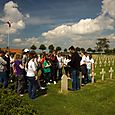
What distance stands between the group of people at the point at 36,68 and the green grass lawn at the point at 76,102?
0.67 metres

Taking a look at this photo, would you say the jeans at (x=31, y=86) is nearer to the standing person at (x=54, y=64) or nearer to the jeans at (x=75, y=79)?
the jeans at (x=75, y=79)

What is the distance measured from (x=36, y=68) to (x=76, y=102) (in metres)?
2.40

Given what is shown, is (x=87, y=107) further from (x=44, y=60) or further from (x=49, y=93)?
(x=44, y=60)

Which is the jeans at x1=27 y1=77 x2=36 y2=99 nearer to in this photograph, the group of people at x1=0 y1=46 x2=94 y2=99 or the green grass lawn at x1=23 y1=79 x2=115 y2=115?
the group of people at x1=0 y1=46 x2=94 y2=99

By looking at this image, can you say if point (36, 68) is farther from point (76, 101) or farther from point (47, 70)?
point (47, 70)

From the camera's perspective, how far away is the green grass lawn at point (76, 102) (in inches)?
447

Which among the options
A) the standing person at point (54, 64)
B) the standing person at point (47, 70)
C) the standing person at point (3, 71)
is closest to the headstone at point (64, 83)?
the standing person at point (47, 70)

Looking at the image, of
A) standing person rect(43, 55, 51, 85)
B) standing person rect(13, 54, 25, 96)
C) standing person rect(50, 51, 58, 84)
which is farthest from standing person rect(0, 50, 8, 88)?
Answer: standing person rect(50, 51, 58, 84)

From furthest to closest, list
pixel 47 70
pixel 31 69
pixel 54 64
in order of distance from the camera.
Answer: pixel 54 64 < pixel 47 70 < pixel 31 69

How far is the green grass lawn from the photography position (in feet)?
37.2

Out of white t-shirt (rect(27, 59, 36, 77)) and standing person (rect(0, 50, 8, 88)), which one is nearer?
white t-shirt (rect(27, 59, 36, 77))

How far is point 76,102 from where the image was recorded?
12.8 m

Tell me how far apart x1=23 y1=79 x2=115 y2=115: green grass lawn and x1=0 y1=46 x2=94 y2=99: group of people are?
67cm

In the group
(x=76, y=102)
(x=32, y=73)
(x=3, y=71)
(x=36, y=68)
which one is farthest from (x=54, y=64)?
(x=76, y=102)
